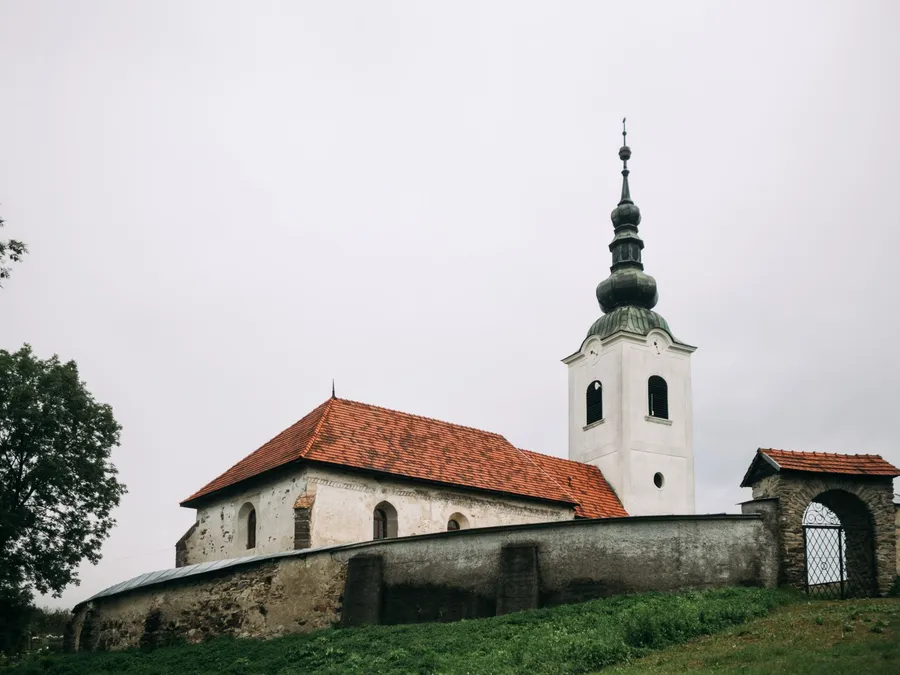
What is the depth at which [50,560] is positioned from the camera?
3488 centimetres

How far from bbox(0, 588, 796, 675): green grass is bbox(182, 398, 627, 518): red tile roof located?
22.7 ft

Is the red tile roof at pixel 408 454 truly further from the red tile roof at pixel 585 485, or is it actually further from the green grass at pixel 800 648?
the green grass at pixel 800 648

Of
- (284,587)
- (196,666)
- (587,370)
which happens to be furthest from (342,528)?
(587,370)

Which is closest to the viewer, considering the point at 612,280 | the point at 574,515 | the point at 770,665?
the point at 770,665

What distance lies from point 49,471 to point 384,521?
1257 centimetres

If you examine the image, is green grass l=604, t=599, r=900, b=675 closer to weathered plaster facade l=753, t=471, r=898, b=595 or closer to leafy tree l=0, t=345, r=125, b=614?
weathered plaster facade l=753, t=471, r=898, b=595

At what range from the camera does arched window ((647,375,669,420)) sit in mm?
40844

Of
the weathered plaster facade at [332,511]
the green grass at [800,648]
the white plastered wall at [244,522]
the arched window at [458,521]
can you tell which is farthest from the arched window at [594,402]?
the green grass at [800,648]

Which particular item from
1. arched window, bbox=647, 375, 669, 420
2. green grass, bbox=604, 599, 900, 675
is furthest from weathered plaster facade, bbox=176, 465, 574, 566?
green grass, bbox=604, 599, 900, 675

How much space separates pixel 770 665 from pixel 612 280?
27.4m

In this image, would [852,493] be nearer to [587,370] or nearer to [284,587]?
[284,587]

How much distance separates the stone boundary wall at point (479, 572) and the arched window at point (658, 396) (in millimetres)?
18002

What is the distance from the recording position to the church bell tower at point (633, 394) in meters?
39.3

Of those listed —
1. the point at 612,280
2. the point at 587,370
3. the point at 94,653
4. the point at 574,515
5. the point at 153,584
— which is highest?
the point at 612,280
